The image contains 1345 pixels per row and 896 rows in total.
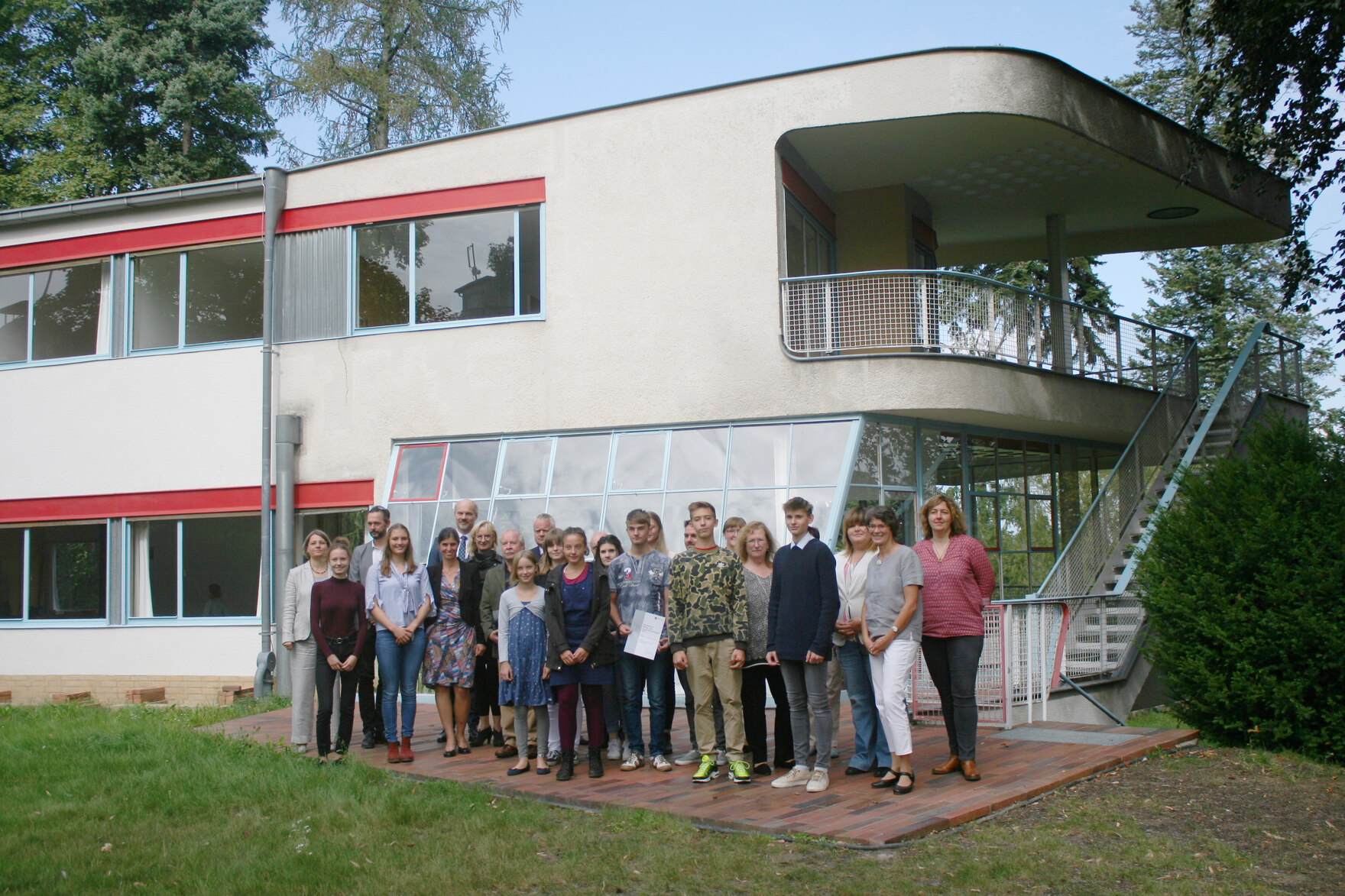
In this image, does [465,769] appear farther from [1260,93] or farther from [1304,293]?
[1304,293]

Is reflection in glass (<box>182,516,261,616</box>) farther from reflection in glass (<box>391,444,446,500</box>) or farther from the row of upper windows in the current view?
the row of upper windows

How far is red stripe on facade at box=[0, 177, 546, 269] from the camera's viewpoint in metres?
14.8

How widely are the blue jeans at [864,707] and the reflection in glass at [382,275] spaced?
30.4 ft

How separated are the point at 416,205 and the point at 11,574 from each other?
8249mm

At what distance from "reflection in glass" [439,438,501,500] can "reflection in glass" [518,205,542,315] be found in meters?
1.76

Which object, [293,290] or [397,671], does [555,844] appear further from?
[293,290]

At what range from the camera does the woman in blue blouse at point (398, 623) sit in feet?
29.5

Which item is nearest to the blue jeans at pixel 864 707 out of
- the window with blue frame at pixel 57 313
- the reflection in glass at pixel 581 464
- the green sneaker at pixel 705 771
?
the green sneaker at pixel 705 771

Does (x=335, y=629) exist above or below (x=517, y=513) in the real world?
below

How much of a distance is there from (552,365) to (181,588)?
6.30m

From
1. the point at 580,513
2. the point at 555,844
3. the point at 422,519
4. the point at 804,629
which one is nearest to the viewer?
the point at 555,844

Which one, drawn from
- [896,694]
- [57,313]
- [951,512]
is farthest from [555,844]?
[57,313]

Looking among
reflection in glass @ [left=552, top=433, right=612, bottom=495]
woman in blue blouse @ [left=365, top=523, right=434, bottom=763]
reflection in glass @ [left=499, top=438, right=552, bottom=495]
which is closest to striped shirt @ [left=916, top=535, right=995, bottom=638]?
woman in blue blouse @ [left=365, top=523, right=434, bottom=763]

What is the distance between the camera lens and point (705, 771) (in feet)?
25.5
